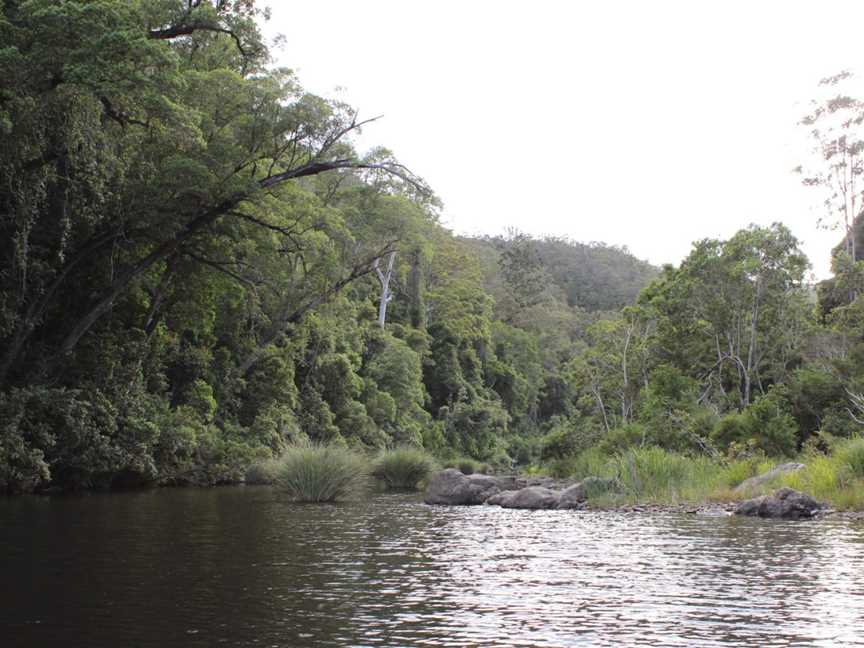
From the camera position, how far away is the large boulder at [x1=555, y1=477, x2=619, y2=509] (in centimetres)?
1683

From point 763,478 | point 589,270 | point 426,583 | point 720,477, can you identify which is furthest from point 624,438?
point 589,270

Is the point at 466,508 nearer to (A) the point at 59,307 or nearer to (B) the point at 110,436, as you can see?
(B) the point at 110,436

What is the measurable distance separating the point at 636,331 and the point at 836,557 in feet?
86.6

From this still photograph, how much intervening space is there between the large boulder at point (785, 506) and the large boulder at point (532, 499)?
4.25 m

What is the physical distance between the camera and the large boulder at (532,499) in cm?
1681

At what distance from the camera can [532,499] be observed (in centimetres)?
1698

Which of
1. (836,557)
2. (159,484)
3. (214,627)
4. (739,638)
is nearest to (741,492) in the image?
(836,557)

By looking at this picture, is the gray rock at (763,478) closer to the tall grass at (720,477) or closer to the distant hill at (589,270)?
the tall grass at (720,477)

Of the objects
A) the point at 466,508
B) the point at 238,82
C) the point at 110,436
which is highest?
the point at 238,82

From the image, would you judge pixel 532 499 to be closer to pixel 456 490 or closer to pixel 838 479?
pixel 456 490

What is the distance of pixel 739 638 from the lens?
501cm

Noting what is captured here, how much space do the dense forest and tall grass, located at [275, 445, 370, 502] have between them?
2287 mm

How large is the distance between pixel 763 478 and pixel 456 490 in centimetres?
636

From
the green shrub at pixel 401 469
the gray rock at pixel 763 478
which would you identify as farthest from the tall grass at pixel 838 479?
the green shrub at pixel 401 469
